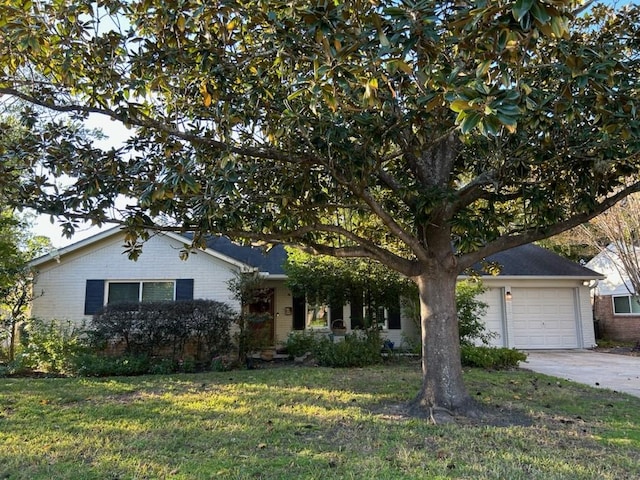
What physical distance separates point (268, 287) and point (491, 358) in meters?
7.26

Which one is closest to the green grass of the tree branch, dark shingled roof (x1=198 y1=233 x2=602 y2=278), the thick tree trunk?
the thick tree trunk

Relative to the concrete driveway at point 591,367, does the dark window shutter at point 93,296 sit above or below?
above

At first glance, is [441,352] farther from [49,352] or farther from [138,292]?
[138,292]

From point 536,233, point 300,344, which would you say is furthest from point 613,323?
point 536,233

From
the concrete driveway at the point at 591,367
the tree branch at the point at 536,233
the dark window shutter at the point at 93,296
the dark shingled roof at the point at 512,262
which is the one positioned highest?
the dark shingled roof at the point at 512,262

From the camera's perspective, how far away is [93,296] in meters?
13.0

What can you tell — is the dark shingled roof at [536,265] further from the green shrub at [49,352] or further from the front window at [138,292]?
the green shrub at [49,352]

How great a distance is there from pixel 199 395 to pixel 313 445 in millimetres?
3454

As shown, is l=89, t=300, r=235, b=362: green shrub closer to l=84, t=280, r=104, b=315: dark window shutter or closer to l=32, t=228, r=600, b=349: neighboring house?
l=32, t=228, r=600, b=349: neighboring house

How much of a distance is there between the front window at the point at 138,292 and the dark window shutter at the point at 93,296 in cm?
22

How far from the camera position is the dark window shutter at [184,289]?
43.0ft

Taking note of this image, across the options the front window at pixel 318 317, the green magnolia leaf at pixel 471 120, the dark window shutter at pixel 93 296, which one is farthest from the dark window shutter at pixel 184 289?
the green magnolia leaf at pixel 471 120

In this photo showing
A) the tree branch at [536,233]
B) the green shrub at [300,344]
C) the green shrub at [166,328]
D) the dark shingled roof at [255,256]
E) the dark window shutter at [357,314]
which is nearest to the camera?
the tree branch at [536,233]

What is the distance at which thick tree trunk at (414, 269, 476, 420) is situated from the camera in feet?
21.0
